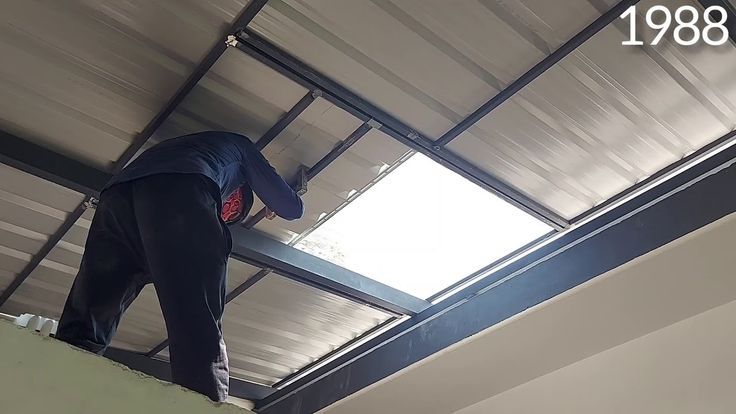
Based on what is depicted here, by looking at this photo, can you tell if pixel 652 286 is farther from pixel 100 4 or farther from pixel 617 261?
pixel 100 4

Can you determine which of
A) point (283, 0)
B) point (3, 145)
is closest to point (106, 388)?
point (283, 0)

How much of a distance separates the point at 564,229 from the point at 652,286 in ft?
1.45

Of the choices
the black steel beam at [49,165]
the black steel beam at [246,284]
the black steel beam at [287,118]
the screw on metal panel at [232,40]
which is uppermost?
the black steel beam at [287,118]

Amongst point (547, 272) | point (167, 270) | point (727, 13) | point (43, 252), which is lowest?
point (167, 270)

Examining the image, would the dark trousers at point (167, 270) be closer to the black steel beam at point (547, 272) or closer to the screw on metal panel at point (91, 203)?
the screw on metal panel at point (91, 203)

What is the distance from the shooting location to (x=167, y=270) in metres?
1.68

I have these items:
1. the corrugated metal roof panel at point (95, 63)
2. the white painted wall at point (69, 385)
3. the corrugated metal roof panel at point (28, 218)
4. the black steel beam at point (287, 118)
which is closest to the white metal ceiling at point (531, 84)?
the black steel beam at point (287, 118)

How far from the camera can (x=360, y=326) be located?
350cm

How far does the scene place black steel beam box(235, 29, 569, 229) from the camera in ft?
7.02

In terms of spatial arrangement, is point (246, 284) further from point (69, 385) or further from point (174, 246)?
point (69, 385)

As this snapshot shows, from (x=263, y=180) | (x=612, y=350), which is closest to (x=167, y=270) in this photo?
(x=263, y=180)

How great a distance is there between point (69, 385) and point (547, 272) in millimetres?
2177

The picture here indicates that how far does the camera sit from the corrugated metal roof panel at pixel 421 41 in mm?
2055

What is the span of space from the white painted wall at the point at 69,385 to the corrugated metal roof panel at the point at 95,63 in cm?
134
